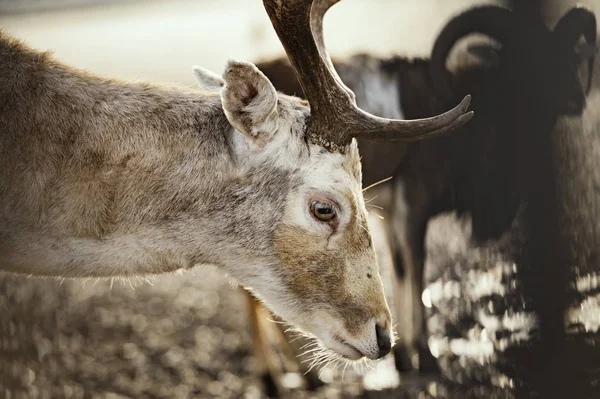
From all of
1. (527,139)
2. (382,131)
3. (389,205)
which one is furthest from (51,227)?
(389,205)

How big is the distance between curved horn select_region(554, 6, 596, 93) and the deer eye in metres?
1.07

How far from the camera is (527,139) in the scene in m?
3.12

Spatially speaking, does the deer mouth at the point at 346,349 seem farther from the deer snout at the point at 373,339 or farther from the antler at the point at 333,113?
the antler at the point at 333,113

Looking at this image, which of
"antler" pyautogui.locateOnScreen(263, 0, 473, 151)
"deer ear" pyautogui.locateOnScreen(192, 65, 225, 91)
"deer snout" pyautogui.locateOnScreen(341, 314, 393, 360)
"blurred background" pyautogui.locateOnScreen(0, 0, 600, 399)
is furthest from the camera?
"blurred background" pyautogui.locateOnScreen(0, 0, 600, 399)

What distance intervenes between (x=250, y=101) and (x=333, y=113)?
0.34 m

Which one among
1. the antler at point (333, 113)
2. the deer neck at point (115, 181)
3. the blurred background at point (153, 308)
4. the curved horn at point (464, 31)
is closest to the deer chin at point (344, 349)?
the deer neck at point (115, 181)

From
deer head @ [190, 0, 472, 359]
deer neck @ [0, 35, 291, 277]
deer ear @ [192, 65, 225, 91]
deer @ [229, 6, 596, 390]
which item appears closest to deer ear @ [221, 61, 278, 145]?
deer head @ [190, 0, 472, 359]

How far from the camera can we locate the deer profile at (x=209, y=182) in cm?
284

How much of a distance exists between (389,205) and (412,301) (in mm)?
677

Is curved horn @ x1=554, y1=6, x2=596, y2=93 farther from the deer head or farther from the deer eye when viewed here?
the deer eye

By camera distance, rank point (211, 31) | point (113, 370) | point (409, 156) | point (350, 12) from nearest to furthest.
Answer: point (409, 156) → point (113, 370) → point (350, 12) → point (211, 31)

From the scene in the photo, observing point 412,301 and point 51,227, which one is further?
point 412,301

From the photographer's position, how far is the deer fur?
2842 millimetres

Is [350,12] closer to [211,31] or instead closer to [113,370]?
[113,370]
